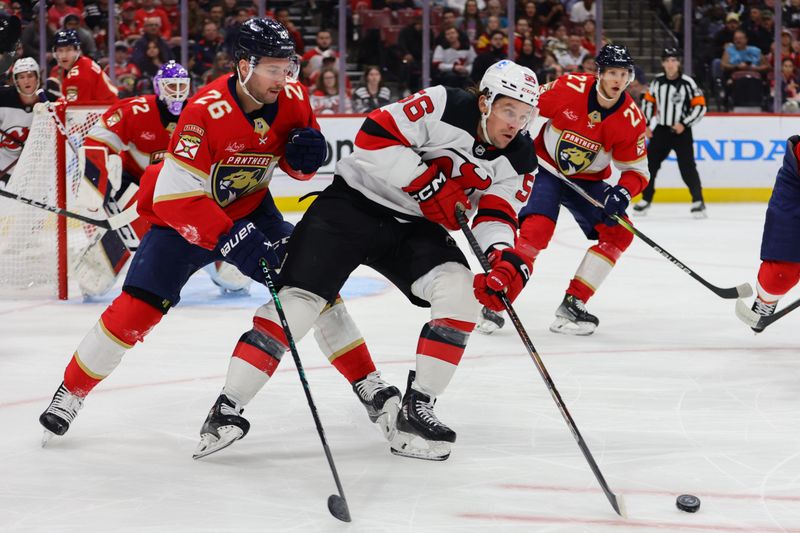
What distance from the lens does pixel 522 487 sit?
259 centimetres

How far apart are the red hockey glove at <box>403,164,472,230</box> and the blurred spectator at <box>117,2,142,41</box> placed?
6508mm

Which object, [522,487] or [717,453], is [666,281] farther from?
[522,487]

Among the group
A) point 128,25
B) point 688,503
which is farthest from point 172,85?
point 128,25

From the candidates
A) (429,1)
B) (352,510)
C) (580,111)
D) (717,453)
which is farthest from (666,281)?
(429,1)

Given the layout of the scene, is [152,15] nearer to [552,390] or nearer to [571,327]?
[571,327]

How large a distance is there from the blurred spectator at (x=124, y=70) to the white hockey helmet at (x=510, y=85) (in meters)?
6.13

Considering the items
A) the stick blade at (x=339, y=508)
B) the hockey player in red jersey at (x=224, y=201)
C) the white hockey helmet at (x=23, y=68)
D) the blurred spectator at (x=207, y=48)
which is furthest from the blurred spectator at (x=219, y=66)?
the stick blade at (x=339, y=508)

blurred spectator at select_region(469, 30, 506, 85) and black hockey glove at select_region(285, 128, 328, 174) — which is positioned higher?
black hockey glove at select_region(285, 128, 328, 174)

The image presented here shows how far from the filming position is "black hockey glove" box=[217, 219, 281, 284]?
269cm

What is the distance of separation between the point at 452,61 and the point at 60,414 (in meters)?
6.65

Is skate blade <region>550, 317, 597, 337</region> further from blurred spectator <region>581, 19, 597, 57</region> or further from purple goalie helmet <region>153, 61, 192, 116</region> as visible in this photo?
blurred spectator <region>581, 19, 597, 57</region>

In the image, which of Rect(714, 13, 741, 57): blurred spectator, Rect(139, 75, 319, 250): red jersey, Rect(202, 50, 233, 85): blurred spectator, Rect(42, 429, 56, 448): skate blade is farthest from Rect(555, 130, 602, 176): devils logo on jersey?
Rect(714, 13, 741, 57): blurred spectator

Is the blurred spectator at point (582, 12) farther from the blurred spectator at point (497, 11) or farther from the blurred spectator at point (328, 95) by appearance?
the blurred spectator at point (328, 95)

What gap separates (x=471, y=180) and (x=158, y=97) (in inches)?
93.3
